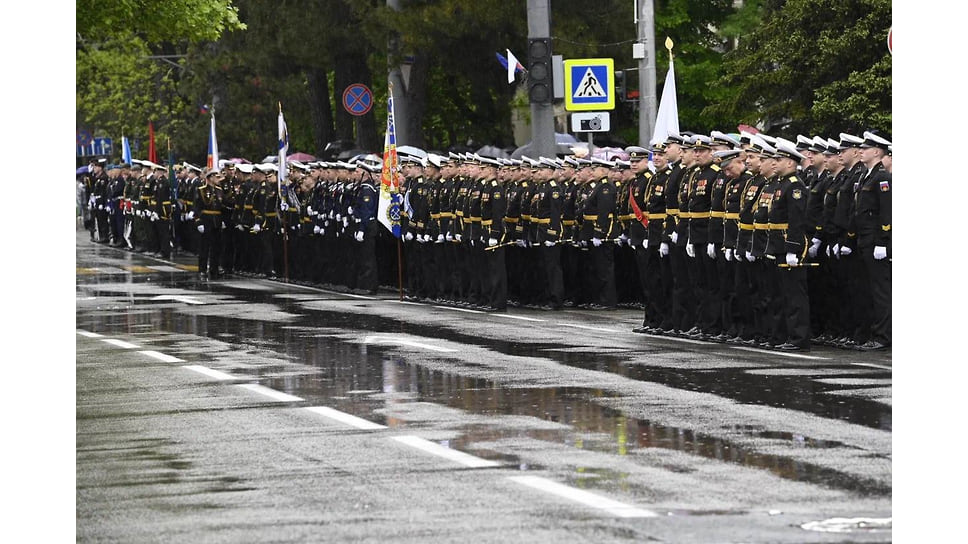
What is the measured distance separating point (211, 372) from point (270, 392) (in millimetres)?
1957

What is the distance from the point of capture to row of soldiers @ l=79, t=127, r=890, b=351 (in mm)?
17969

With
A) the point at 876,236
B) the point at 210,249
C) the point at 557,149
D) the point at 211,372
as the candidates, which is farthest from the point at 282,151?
the point at 876,236

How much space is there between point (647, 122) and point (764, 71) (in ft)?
16.2

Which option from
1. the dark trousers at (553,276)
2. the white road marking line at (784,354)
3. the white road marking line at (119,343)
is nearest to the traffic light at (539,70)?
the dark trousers at (553,276)

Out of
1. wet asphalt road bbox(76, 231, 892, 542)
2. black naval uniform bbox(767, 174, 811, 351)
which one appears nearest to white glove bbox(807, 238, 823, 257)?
black naval uniform bbox(767, 174, 811, 351)

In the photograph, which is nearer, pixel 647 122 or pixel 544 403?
pixel 544 403

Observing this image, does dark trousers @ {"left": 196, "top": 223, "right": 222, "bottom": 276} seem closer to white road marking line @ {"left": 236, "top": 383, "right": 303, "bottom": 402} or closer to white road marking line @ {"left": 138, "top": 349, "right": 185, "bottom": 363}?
white road marking line @ {"left": 138, "top": 349, "right": 185, "bottom": 363}

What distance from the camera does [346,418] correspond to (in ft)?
43.7

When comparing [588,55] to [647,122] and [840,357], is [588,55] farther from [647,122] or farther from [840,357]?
[840,357]

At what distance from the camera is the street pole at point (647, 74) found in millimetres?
29750

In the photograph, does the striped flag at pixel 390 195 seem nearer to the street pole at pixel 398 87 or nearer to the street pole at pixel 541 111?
the street pole at pixel 541 111
